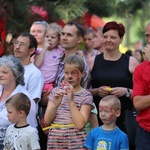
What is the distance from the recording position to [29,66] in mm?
6074

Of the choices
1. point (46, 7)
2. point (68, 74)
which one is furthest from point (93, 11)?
point (68, 74)

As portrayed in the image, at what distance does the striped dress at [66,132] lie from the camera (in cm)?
513

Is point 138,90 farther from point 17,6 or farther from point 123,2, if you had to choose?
point 123,2

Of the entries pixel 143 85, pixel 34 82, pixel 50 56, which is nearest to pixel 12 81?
pixel 34 82

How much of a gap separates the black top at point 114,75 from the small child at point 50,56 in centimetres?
56

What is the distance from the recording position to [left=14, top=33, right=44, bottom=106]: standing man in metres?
5.91

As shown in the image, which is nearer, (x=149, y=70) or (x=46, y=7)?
(x=149, y=70)

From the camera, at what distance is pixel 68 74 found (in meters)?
5.26

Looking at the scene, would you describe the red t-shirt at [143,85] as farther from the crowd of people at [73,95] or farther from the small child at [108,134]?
the small child at [108,134]

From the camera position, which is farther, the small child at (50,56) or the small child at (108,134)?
the small child at (50,56)

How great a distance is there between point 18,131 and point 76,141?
633mm

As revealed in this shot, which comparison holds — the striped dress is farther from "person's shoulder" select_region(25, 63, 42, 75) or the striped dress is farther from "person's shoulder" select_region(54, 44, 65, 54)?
"person's shoulder" select_region(54, 44, 65, 54)

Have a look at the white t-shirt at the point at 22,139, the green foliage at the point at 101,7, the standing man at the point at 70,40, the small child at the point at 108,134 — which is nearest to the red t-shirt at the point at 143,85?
the small child at the point at 108,134

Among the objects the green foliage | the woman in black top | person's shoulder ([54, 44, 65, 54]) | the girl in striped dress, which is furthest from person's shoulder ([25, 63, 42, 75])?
the green foliage
